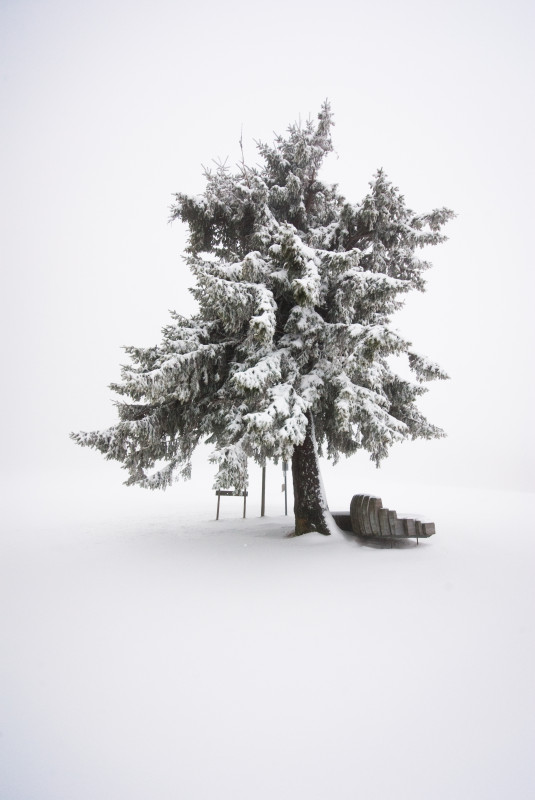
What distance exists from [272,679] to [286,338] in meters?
6.46

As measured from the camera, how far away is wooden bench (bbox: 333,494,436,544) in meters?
7.49

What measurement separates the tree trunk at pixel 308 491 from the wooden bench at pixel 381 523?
0.75m

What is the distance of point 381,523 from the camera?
7824 mm

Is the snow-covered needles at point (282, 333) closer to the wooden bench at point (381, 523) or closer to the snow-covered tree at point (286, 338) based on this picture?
the snow-covered tree at point (286, 338)

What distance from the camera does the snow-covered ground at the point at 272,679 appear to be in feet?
8.39

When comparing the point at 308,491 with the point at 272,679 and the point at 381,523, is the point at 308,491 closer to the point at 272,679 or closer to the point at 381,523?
the point at 381,523

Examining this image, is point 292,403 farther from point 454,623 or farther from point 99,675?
point 99,675

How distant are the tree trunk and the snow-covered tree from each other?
0.10 ft

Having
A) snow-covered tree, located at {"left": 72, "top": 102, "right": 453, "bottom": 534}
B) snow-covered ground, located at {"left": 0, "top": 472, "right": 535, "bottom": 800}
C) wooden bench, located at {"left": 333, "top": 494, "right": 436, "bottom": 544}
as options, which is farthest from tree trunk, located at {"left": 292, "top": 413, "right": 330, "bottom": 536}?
snow-covered ground, located at {"left": 0, "top": 472, "right": 535, "bottom": 800}

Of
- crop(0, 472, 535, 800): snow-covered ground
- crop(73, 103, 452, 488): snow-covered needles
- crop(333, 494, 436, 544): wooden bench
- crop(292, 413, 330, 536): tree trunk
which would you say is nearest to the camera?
crop(0, 472, 535, 800): snow-covered ground

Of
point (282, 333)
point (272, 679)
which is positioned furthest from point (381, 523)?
point (272, 679)

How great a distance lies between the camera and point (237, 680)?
11.3ft

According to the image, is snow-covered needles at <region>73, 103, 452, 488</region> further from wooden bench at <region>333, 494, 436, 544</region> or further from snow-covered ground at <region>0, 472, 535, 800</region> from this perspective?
snow-covered ground at <region>0, 472, 535, 800</region>

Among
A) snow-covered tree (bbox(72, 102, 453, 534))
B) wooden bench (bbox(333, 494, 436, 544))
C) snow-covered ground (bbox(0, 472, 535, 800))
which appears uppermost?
snow-covered tree (bbox(72, 102, 453, 534))
